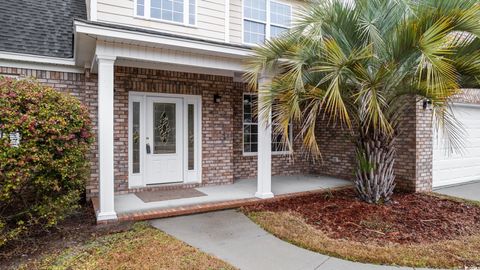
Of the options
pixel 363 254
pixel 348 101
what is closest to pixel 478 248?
pixel 363 254

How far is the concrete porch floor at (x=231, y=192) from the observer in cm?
591

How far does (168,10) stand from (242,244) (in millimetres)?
5875

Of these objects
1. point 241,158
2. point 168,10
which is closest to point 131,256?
point 241,158

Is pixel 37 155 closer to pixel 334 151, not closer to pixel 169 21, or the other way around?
pixel 169 21

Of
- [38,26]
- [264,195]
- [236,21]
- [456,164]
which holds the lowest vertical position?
[264,195]

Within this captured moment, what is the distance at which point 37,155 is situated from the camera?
4043mm

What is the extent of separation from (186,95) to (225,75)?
47.0 inches

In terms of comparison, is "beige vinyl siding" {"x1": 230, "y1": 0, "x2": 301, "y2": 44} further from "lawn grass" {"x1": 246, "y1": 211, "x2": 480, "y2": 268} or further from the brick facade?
"lawn grass" {"x1": 246, "y1": 211, "x2": 480, "y2": 268}

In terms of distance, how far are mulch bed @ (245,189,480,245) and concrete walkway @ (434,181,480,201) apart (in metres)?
0.96

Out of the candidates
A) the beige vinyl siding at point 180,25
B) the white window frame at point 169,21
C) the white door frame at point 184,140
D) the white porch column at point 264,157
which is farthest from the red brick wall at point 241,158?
the white porch column at point 264,157

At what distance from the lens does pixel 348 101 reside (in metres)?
5.87

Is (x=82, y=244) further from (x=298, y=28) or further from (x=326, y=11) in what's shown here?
(x=326, y=11)

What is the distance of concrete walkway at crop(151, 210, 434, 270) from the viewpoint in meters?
3.80

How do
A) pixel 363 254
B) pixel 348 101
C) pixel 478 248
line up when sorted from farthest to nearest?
1. pixel 348 101
2. pixel 478 248
3. pixel 363 254
